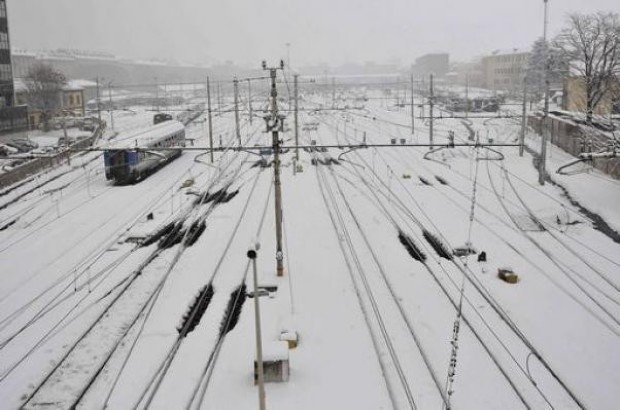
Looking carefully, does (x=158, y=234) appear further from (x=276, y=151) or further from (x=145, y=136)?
(x=145, y=136)

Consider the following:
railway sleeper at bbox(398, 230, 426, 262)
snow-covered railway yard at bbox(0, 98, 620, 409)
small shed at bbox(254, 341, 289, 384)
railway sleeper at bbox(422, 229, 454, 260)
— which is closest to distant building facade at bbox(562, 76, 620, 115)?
snow-covered railway yard at bbox(0, 98, 620, 409)

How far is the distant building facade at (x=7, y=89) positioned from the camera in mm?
56159

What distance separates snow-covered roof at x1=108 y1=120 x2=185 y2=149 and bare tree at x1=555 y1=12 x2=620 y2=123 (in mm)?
31731

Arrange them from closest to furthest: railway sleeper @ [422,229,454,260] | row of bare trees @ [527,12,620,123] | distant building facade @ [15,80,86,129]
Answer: railway sleeper @ [422,229,454,260]
row of bare trees @ [527,12,620,123]
distant building facade @ [15,80,86,129]

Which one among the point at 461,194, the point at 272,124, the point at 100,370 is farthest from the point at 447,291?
the point at 461,194

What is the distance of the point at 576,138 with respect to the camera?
3928 cm

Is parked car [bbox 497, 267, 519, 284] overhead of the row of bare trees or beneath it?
beneath

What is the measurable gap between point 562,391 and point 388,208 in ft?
52.8

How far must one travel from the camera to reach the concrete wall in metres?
31.6

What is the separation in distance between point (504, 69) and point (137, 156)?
96325 millimetres

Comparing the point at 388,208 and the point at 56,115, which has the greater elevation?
the point at 56,115

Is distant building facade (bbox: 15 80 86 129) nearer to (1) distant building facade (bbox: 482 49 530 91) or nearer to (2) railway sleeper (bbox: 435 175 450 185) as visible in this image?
(2) railway sleeper (bbox: 435 175 450 185)

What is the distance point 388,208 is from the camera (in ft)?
89.7

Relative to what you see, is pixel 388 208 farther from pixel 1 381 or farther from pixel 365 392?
pixel 1 381
